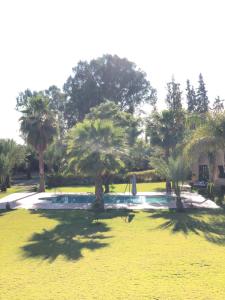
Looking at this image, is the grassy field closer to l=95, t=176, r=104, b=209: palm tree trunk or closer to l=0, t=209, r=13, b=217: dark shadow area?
l=0, t=209, r=13, b=217: dark shadow area

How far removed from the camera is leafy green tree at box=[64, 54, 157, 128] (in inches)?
2507

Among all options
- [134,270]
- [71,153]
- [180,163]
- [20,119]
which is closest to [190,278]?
[134,270]

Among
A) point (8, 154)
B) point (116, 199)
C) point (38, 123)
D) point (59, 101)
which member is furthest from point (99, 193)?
point (59, 101)

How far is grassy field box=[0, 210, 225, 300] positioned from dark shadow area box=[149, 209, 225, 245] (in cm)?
4

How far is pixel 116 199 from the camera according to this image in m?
29.5

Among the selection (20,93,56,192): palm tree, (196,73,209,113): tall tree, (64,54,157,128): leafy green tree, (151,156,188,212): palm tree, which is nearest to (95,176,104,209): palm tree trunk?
(151,156,188,212): palm tree

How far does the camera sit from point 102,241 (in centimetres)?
1451

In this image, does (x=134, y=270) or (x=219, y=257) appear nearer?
(x=134, y=270)

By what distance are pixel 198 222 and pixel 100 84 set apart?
4964cm

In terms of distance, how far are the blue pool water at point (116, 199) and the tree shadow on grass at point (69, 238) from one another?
253 inches

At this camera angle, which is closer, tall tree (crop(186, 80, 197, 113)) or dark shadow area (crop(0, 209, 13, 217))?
dark shadow area (crop(0, 209, 13, 217))

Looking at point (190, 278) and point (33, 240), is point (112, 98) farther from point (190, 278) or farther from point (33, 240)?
point (190, 278)

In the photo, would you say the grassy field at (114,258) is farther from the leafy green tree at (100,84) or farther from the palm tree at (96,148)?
the leafy green tree at (100,84)

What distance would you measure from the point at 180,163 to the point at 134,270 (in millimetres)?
12349
